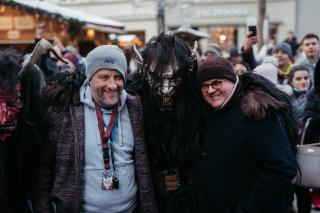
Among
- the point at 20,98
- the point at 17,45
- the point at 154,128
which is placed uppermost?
the point at 17,45

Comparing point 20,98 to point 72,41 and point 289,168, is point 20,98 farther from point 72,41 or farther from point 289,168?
point 72,41

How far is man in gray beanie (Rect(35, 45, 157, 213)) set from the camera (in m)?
2.75

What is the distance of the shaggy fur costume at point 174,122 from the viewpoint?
2.88 meters

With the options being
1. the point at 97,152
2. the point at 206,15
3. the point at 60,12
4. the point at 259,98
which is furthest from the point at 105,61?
the point at 206,15

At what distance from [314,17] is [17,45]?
42.6 feet

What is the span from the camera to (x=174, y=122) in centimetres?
296

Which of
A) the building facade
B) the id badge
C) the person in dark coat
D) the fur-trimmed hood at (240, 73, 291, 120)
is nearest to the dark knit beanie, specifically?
the person in dark coat

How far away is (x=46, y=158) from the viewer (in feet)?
9.11

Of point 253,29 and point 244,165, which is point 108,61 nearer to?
point 244,165

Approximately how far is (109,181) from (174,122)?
58 centimetres

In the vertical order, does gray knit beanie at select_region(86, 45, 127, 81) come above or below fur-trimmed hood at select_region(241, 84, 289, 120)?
above

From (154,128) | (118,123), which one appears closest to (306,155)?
(154,128)

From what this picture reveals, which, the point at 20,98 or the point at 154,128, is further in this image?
the point at 154,128

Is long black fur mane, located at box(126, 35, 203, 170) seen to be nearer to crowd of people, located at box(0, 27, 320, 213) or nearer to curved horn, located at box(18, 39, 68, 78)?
crowd of people, located at box(0, 27, 320, 213)
